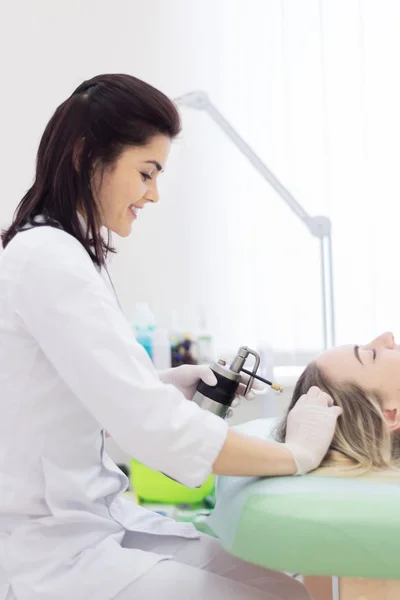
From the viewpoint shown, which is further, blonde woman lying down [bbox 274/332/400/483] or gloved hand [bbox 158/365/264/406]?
gloved hand [bbox 158/365/264/406]

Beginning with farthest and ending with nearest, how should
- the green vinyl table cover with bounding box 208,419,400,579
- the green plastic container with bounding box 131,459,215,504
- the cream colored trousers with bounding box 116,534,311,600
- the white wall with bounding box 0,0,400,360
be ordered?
the white wall with bounding box 0,0,400,360
the green plastic container with bounding box 131,459,215,504
the cream colored trousers with bounding box 116,534,311,600
the green vinyl table cover with bounding box 208,419,400,579

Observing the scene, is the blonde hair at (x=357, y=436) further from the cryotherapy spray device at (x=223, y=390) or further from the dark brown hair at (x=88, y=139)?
the dark brown hair at (x=88, y=139)

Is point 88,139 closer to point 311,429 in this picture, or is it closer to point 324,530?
point 311,429

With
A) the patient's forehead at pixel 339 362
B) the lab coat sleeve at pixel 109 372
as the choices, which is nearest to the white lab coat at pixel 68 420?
the lab coat sleeve at pixel 109 372

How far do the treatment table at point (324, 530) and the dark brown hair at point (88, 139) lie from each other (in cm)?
50

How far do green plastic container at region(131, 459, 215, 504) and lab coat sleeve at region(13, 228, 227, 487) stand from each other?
4.74 ft

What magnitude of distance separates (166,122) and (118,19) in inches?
69.6

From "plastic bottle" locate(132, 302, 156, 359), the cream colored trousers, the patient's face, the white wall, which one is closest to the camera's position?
the cream colored trousers

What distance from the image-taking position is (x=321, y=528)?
3.11 ft

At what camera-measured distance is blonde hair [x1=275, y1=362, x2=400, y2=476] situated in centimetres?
121

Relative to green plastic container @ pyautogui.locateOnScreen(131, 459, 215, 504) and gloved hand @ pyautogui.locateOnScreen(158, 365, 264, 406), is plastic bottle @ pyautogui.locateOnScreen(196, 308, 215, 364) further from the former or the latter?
gloved hand @ pyautogui.locateOnScreen(158, 365, 264, 406)

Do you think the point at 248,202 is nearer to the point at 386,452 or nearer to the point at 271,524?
the point at 386,452

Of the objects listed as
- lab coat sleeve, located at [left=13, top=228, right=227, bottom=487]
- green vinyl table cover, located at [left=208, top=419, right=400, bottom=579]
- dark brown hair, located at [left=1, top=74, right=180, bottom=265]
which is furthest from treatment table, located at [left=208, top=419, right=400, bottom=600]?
dark brown hair, located at [left=1, top=74, right=180, bottom=265]

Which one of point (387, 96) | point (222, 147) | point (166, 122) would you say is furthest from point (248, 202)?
point (166, 122)
